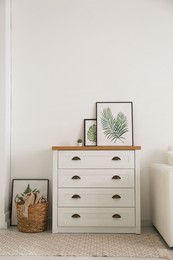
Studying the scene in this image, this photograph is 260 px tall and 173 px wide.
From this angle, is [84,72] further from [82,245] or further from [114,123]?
[82,245]

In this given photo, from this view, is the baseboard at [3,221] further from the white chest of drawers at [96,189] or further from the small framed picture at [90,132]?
the small framed picture at [90,132]

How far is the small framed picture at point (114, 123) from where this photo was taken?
13.5 ft

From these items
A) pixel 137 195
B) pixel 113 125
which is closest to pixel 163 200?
pixel 137 195

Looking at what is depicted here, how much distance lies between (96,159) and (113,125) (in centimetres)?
58

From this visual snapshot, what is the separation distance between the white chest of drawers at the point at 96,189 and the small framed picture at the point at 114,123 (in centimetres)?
40

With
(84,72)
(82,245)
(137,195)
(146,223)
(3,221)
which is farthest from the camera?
(84,72)

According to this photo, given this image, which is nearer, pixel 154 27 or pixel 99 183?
pixel 99 183

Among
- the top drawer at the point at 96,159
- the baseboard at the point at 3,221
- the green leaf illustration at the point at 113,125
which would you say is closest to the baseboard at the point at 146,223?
the top drawer at the point at 96,159

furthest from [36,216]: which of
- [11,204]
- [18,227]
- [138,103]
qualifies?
[138,103]

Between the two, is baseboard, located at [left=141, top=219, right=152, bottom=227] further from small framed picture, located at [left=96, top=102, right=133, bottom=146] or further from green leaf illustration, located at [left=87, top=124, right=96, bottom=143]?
green leaf illustration, located at [left=87, top=124, right=96, bottom=143]

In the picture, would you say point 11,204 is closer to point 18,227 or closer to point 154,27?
point 18,227

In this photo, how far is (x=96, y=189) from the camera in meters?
3.73

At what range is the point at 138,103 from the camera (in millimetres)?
4191

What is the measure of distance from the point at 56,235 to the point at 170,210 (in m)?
1.19
